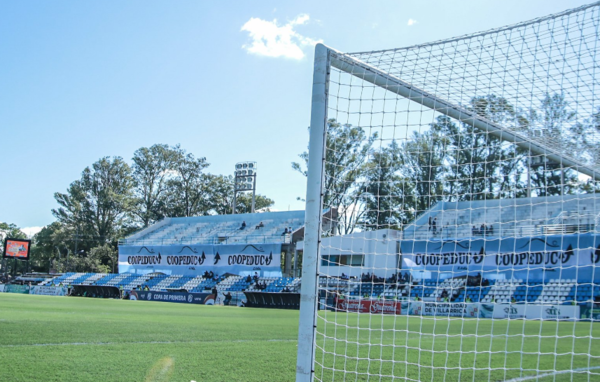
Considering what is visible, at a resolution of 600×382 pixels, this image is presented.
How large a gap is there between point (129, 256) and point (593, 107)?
133ft

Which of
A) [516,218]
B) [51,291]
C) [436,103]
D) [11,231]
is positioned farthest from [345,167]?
[11,231]

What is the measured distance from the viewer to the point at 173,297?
2917cm

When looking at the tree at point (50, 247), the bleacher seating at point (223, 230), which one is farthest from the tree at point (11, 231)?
the bleacher seating at point (223, 230)

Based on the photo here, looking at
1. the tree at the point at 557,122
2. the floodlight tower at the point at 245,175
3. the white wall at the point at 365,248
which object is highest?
the floodlight tower at the point at 245,175

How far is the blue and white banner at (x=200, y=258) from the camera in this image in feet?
114

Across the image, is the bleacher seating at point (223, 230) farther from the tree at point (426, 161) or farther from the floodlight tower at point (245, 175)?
the tree at point (426, 161)

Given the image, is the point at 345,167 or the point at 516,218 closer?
the point at 345,167

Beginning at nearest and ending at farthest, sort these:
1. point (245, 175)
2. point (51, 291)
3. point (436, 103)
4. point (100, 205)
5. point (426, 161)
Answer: point (436, 103)
point (426, 161)
point (51, 291)
point (245, 175)
point (100, 205)

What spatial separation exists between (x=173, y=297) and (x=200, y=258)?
29.1ft

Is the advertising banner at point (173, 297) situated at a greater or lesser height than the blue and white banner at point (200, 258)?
lesser

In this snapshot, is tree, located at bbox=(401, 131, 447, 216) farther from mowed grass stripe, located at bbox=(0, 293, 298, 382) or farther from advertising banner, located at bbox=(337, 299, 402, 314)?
advertising banner, located at bbox=(337, 299, 402, 314)

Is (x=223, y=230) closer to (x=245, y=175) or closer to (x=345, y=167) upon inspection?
(x=245, y=175)

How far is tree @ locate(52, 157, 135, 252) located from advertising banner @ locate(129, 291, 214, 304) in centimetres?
2961

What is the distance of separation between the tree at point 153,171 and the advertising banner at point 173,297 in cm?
3012
